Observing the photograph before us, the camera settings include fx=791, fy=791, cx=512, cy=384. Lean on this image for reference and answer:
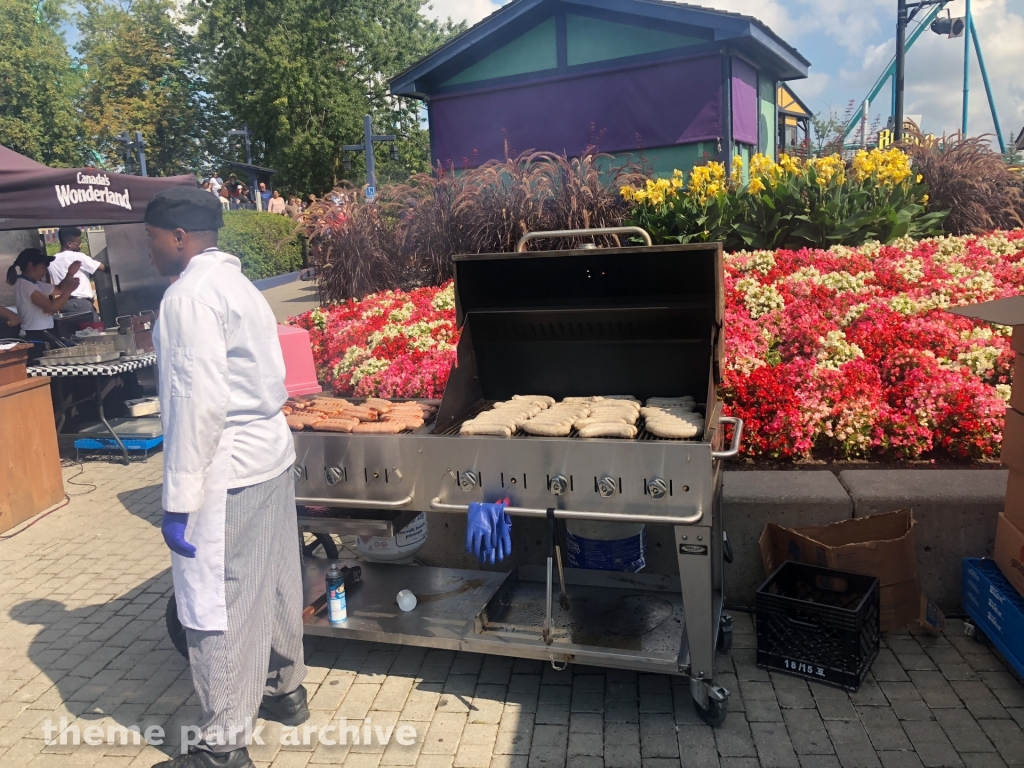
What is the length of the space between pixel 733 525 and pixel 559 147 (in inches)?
433

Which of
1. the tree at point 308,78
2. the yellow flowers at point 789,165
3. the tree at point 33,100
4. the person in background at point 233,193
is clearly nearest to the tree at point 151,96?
the tree at point 33,100

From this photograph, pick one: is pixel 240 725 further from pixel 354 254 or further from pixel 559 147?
pixel 559 147

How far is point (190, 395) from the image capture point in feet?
9.02

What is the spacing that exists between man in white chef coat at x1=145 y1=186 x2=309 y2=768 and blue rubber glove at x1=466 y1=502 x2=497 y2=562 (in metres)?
0.78

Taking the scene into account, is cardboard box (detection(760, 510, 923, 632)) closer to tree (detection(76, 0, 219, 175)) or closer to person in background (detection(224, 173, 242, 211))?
person in background (detection(224, 173, 242, 211))

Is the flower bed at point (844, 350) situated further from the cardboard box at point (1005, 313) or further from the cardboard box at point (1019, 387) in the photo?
the cardboard box at point (1005, 313)

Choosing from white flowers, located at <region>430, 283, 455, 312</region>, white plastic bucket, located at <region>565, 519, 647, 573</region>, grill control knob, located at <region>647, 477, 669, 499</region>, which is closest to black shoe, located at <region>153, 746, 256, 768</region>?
white plastic bucket, located at <region>565, 519, 647, 573</region>

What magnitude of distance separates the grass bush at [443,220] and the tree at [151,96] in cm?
3430

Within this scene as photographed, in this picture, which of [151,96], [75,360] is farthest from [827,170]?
[151,96]

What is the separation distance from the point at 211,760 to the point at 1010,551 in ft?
11.5

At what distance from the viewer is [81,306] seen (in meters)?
10.6

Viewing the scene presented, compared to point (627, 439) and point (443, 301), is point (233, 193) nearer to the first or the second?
point (443, 301)

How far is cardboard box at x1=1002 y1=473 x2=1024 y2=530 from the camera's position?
352 cm

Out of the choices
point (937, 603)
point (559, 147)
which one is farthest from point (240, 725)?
point (559, 147)
